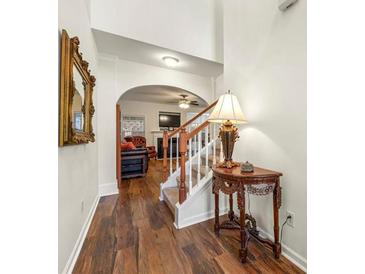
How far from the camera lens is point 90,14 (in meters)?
2.26

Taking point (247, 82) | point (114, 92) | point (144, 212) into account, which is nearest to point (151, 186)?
point (144, 212)

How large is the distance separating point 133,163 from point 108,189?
1.24 m

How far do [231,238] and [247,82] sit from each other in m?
1.78

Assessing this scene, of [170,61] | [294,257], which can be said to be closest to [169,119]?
[170,61]

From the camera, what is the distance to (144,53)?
9.72 feet

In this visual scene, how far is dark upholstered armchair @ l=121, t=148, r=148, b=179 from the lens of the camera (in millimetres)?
4137

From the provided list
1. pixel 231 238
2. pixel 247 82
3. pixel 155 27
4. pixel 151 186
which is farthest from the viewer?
pixel 151 186

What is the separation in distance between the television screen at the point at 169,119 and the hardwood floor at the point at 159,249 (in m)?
5.76

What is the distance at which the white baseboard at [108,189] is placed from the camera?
3004mm

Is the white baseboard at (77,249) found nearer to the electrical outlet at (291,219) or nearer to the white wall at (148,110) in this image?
the electrical outlet at (291,219)

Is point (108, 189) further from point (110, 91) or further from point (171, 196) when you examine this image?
point (110, 91)
